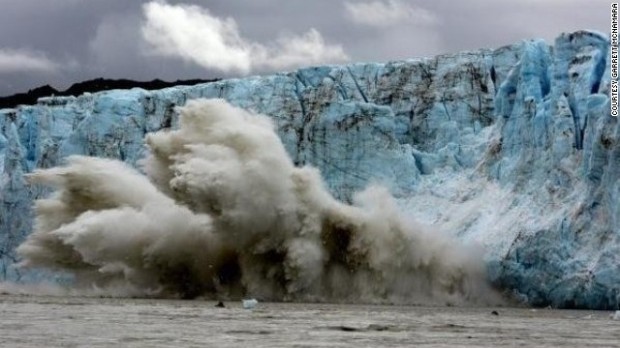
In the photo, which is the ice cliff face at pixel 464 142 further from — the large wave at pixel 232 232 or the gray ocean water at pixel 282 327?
the gray ocean water at pixel 282 327

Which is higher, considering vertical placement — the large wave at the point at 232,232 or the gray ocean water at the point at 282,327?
the large wave at the point at 232,232

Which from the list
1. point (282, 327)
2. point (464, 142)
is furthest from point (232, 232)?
point (282, 327)

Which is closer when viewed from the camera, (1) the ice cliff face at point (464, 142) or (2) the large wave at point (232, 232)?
(1) the ice cliff face at point (464, 142)

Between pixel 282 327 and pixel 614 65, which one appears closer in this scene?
pixel 282 327

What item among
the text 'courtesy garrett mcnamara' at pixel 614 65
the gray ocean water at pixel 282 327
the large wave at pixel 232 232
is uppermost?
the text 'courtesy garrett mcnamara' at pixel 614 65

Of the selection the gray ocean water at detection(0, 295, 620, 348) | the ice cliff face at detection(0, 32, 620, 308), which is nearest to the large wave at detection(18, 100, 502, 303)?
the ice cliff face at detection(0, 32, 620, 308)

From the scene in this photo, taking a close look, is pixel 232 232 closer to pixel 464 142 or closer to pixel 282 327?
pixel 464 142

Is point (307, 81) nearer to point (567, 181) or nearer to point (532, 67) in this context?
point (532, 67)

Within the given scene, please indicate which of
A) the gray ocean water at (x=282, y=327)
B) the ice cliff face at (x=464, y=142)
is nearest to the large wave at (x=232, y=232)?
the ice cliff face at (x=464, y=142)
